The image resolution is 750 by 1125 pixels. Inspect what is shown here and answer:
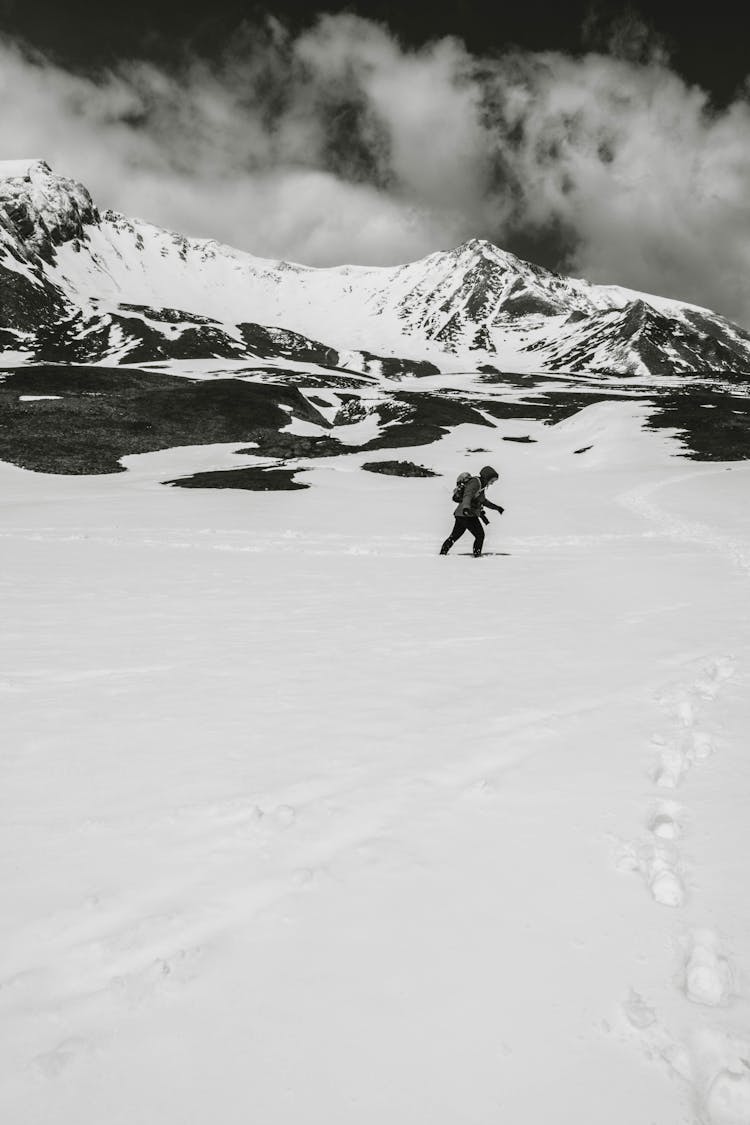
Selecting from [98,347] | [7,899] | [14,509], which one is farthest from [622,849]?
[98,347]

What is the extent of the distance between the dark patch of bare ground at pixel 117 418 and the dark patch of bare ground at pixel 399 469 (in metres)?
11.0

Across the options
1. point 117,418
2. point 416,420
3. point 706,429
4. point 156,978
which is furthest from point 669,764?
point 416,420

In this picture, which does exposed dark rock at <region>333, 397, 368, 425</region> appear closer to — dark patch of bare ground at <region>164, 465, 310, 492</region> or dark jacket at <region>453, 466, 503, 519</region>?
dark patch of bare ground at <region>164, 465, 310, 492</region>

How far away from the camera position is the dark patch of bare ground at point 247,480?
32.9 metres

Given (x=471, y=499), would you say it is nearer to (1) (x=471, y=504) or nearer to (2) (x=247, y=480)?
(1) (x=471, y=504)

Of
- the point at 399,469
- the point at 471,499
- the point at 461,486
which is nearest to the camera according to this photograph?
the point at 471,499

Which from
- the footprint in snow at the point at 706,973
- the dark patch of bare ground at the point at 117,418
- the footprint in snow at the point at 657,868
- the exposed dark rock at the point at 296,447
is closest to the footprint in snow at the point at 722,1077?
the footprint in snow at the point at 706,973

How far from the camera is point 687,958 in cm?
318

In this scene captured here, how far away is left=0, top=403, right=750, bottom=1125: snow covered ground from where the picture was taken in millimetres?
2625

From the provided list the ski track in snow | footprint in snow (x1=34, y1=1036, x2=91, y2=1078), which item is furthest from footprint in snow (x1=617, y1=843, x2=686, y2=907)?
footprint in snow (x1=34, y1=1036, x2=91, y2=1078)

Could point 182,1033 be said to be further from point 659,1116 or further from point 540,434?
point 540,434

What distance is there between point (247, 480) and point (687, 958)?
3323cm

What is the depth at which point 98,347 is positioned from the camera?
641ft

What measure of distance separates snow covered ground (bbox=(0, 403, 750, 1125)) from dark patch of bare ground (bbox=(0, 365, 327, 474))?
37.7m
